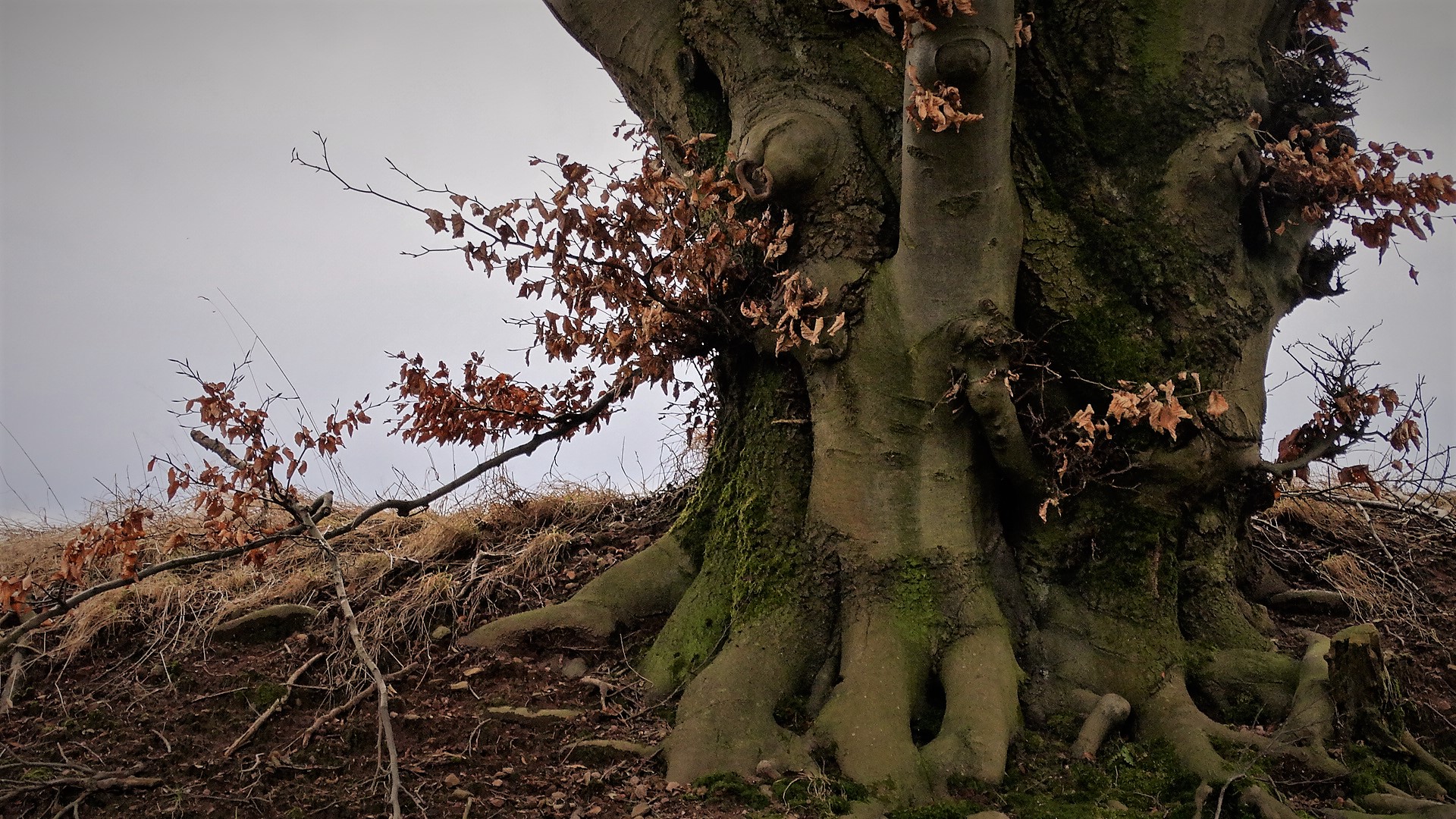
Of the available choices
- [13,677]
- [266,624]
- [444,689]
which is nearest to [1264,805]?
[444,689]

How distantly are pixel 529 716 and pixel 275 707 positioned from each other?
3.33 ft

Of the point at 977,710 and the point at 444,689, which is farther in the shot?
the point at 444,689

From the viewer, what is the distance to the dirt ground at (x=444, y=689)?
330 centimetres

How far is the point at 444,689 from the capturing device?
13.2 ft

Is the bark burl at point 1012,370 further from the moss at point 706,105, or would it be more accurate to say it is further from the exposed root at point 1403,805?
the exposed root at point 1403,805

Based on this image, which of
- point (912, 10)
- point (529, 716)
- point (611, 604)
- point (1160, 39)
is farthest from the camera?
point (611, 604)

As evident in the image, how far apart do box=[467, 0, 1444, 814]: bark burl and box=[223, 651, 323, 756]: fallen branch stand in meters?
1.44

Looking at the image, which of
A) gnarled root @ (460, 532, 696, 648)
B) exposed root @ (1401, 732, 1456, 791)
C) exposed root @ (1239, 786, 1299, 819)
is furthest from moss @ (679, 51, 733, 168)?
exposed root @ (1401, 732, 1456, 791)

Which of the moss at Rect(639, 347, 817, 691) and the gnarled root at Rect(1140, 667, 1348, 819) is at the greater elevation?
the moss at Rect(639, 347, 817, 691)

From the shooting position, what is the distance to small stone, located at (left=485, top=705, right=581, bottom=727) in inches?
148

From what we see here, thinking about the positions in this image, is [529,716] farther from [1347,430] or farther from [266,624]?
[1347,430]

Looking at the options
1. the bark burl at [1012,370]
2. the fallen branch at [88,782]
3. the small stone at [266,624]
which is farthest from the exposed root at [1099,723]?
the small stone at [266,624]

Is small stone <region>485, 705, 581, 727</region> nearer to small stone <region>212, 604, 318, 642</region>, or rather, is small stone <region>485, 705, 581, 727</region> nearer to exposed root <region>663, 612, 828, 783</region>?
exposed root <region>663, 612, 828, 783</region>

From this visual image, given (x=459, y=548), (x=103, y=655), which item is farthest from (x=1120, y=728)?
(x=103, y=655)
